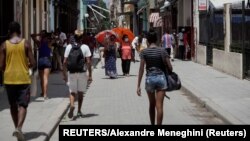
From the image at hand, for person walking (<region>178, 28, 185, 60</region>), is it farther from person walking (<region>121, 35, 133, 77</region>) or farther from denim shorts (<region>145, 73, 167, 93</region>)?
denim shorts (<region>145, 73, 167, 93</region>)

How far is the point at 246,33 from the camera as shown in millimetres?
20422

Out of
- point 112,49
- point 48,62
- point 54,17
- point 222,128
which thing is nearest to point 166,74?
point 222,128

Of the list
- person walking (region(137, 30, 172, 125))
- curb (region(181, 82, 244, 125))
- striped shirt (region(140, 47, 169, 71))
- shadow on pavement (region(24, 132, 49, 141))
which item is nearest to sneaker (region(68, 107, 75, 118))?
shadow on pavement (region(24, 132, 49, 141))

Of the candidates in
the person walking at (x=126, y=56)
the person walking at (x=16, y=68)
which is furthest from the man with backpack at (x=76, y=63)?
the person walking at (x=126, y=56)

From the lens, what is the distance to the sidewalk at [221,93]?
1288cm

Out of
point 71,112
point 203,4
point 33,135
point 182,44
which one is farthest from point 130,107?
point 182,44

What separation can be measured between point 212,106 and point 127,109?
2.00 m

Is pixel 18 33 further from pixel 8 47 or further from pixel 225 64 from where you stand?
pixel 225 64

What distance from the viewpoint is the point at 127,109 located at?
14.5m

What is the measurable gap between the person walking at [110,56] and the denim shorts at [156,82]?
13.1 meters

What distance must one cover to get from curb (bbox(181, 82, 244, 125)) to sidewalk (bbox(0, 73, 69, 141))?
3.35m

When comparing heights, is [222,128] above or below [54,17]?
below

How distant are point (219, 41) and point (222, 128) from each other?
699 inches

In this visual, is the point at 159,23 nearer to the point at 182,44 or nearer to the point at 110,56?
the point at 182,44
